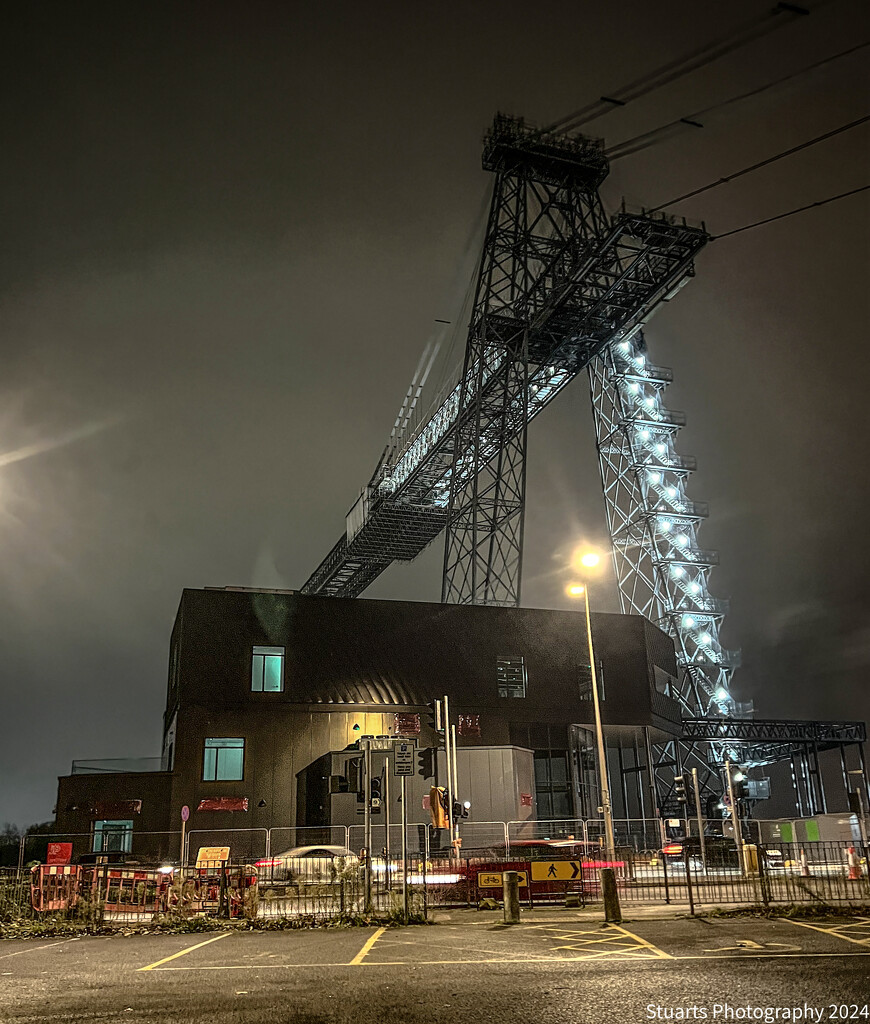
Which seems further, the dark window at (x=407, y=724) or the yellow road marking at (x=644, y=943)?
the dark window at (x=407, y=724)

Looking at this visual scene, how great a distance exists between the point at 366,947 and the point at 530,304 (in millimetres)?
37811

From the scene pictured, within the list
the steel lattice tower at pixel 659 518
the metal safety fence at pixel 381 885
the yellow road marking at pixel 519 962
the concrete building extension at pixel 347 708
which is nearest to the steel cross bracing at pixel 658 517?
the steel lattice tower at pixel 659 518

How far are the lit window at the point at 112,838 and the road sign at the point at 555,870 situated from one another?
2420 cm

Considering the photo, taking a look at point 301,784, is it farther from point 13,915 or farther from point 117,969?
point 117,969

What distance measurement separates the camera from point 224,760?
3931cm

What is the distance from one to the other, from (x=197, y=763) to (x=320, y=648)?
780 cm

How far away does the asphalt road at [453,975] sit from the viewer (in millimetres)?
7590

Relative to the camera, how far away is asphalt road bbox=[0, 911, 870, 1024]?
7.59 metres

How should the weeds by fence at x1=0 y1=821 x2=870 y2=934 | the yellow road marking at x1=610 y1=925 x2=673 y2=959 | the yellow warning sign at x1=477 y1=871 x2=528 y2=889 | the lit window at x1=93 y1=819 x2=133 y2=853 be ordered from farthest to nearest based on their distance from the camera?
the lit window at x1=93 y1=819 x2=133 y2=853 < the yellow warning sign at x1=477 y1=871 x2=528 y2=889 < the weeds by fence at x1=0 y1=821 x2=870 y2=934 < the yellow road marking at x1=610 y1=925 x2=673 y2=959

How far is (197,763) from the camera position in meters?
38.8

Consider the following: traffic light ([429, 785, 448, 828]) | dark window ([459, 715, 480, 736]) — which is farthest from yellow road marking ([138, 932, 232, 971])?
dark window ([459, 715, 480, 736])

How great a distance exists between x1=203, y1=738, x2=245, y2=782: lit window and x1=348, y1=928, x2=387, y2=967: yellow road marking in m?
25.9

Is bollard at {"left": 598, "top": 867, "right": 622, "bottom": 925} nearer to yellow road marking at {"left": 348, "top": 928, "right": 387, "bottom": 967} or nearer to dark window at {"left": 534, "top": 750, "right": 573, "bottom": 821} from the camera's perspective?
yellow road marking at {"left": 348, "top": 928, "right": 387, "bottom": 967}

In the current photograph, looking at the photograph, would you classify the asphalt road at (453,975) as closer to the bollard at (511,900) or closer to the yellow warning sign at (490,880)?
the bollard at (511,900)
